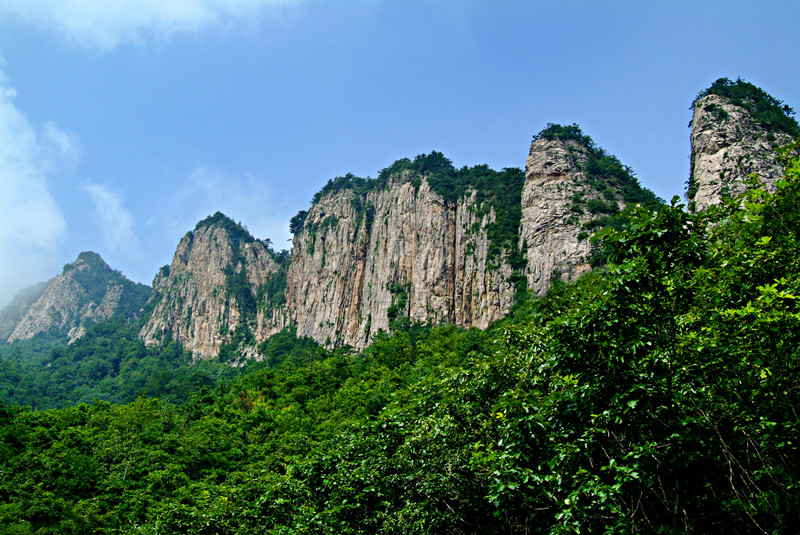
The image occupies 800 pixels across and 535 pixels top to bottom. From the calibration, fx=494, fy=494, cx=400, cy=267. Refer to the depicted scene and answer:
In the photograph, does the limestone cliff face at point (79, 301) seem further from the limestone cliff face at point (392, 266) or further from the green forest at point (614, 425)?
the green forest at point (614, 425)

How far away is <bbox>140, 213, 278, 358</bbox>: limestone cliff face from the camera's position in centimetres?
8869

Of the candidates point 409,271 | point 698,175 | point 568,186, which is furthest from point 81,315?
point 698,175

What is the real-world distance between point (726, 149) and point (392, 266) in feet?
129

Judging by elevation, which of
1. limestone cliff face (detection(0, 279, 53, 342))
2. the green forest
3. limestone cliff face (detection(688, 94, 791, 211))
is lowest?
the green forest

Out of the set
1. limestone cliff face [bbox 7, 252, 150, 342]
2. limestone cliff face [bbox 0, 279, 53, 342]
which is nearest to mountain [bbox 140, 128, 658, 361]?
limestone cliff face [bbox 7, 252, 150, 342]

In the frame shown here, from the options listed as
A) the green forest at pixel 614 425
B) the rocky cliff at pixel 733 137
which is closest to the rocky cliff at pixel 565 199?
the rocky cliff at pixel 733 137

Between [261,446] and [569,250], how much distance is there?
111 feet

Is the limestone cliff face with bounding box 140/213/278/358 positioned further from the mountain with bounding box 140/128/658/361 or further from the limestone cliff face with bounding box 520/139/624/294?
the limestone cliff face with bounding box 520/139/624/294

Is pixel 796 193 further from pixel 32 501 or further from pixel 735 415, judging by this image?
pixel 32 501

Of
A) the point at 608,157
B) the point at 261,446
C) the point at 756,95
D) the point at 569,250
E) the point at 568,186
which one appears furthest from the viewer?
the point at 608,157

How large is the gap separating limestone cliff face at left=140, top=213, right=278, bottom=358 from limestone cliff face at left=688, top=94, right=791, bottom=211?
235ft

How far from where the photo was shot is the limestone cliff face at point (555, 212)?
154 feet

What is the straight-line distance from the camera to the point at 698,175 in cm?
3372

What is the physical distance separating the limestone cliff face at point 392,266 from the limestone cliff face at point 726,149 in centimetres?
2178
